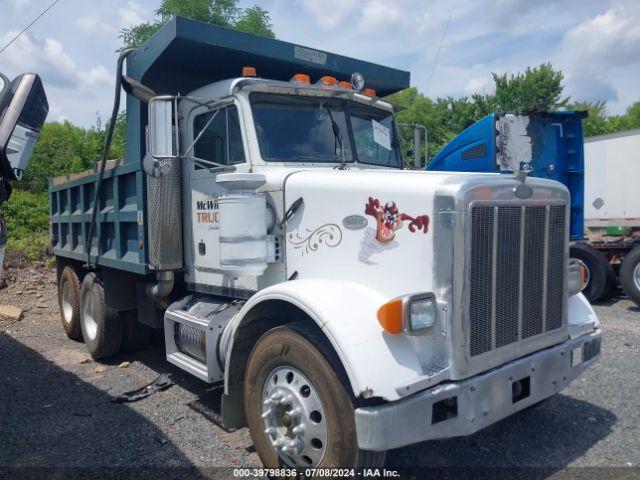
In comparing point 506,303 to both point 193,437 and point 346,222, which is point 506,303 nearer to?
point 346,222

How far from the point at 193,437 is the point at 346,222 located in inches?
80.9

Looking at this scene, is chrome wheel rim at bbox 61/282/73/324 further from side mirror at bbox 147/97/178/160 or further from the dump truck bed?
side mirror at bbox 147/97/178/160

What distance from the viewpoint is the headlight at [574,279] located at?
3.97 meters

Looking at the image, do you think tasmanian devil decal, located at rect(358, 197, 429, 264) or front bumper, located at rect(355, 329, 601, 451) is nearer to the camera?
front bumper, located at rect(355, 329, 601, 451)

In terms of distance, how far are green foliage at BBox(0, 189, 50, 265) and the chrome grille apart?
33.6ft

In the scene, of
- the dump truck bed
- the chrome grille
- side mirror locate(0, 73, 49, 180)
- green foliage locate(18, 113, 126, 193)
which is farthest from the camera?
green foliage locate(18, 113, 126, 193)

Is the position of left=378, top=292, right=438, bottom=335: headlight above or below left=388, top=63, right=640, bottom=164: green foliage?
below

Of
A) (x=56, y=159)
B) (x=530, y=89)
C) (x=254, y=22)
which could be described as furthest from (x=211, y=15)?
(x=530, y=89)

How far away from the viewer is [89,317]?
263 inches

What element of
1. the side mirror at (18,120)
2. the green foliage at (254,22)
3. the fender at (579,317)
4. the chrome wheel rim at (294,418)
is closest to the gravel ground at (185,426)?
the chrome wheel rim at (294,418)

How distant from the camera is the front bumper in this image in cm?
274

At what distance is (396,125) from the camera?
541 centimetres

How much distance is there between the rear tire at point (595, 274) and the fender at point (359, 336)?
691cm

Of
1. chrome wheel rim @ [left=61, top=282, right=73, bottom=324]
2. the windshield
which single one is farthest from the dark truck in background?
chrome wheel rim @ [left=61, top=282, right=73, bottom=324]
